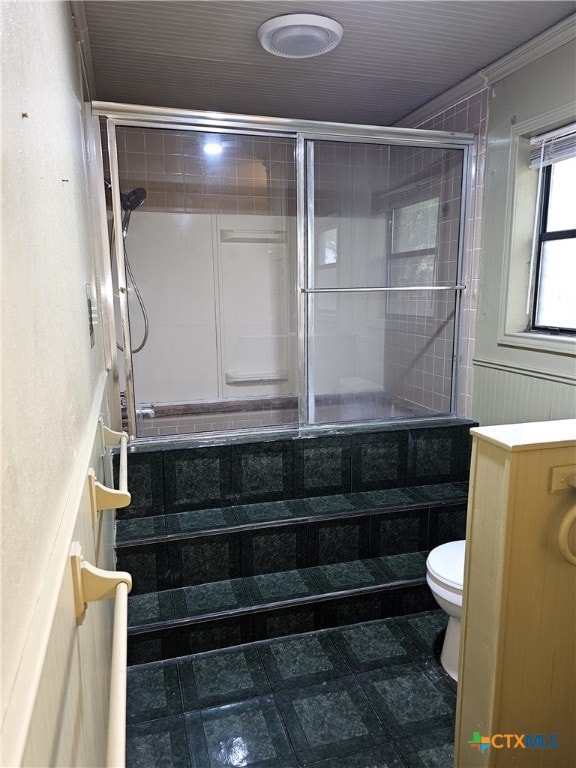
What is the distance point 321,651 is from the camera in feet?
6.64

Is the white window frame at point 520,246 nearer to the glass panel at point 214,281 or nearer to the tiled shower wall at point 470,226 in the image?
the tiled shower wall at point 470,226

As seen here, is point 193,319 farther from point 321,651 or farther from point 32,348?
point 32,348

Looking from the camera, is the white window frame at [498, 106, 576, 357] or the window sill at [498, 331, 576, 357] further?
the white window frame at [498, 106, 576, 357]

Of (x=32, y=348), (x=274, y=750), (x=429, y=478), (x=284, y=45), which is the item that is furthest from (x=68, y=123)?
(x=429, y=478)

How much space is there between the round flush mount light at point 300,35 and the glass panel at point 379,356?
115 centimetres

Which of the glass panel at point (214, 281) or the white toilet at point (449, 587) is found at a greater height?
the glass panel at point (214, 281)

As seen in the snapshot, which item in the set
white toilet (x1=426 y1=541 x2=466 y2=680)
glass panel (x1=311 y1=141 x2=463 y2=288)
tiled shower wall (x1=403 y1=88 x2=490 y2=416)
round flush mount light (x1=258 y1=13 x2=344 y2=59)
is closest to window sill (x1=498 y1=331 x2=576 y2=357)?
tiled shower wall (x1=403 y1=88 x2=490 y2=416)

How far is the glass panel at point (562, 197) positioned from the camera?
85.6 inches

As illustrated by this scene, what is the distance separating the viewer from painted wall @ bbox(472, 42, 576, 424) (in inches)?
83.0

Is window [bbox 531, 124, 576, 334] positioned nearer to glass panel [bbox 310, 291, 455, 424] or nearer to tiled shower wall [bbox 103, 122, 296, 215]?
glass panel [bbox 310, 291, 455, 424]

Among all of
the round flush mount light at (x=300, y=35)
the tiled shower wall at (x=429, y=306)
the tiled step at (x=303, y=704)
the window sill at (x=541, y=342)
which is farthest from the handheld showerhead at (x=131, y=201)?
the tiled step at (x=303, y=704)

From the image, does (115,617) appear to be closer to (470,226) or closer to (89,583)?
(89,583)

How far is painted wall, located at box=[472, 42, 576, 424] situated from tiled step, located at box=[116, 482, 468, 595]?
58 cm

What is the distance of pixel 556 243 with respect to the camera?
226 cm
